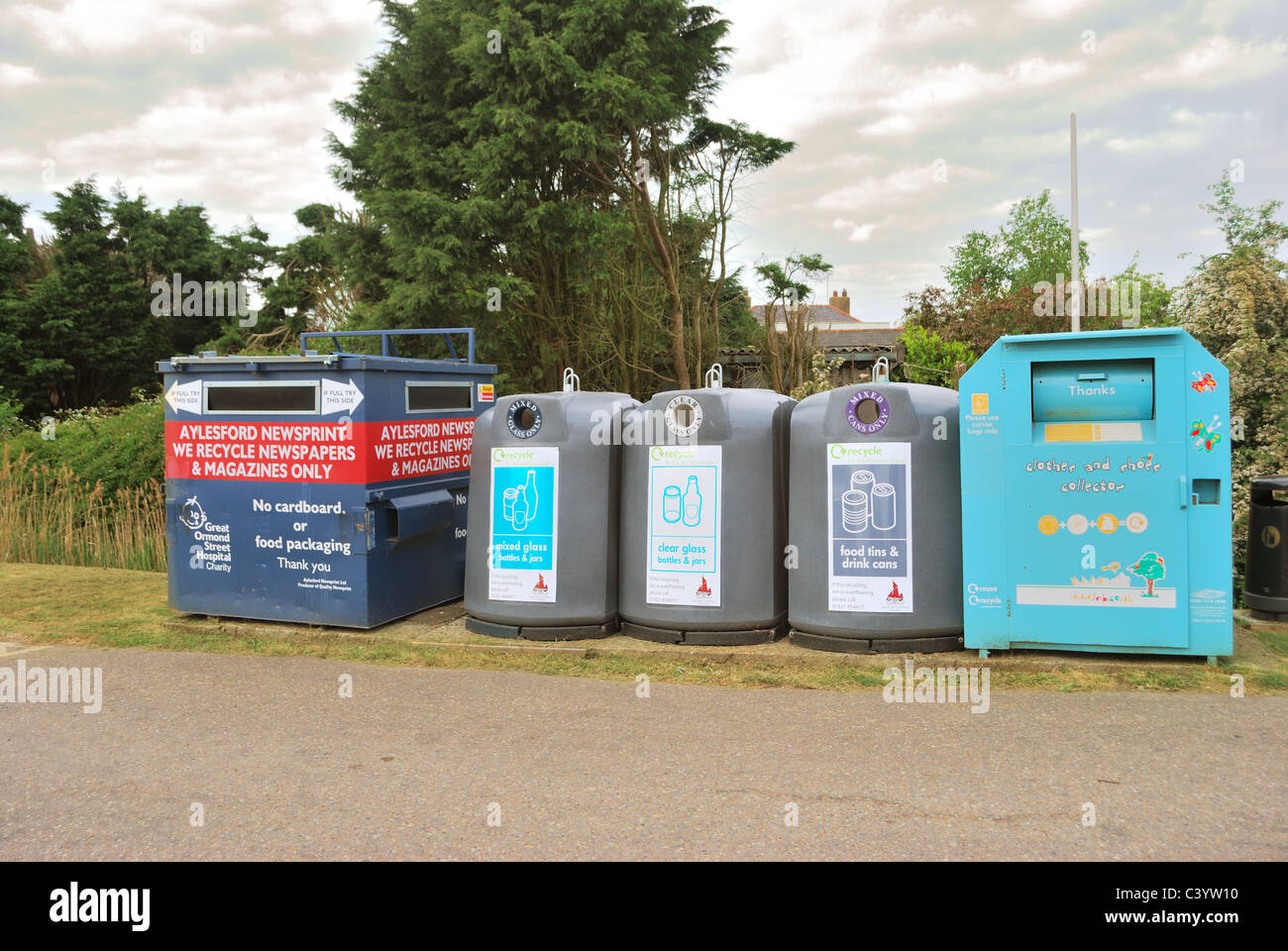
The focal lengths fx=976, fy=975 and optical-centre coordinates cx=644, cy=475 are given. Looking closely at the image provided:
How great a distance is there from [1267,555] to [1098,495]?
1691 millimetres

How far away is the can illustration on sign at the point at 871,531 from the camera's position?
5.66 m

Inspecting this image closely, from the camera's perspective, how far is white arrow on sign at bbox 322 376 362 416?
21.1 feet

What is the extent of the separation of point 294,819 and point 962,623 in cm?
381

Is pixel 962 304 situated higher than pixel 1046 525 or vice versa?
pixel 962 304

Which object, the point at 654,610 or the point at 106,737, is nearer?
the point at 106,737

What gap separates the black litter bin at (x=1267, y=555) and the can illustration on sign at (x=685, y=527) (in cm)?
344

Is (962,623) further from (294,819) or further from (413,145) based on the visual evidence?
(413,145)

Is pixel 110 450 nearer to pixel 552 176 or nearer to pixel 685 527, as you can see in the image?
pixel 552 176

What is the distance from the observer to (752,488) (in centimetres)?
594

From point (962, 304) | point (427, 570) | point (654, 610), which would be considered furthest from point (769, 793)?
point (962, 304)

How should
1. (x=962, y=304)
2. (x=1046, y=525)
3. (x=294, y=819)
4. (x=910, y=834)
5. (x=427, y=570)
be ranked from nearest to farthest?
(x=910, y=834) → (x=294, y=819) → (x=1046, y=525) → (x=427, y=570) → (x=962, y=304)

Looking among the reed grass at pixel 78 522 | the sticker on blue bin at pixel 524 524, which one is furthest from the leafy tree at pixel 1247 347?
the reed grass at pixel 78 522

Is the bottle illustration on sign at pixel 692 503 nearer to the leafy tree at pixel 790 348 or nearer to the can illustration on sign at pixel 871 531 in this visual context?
the can illustration on sign at pixel 871 531

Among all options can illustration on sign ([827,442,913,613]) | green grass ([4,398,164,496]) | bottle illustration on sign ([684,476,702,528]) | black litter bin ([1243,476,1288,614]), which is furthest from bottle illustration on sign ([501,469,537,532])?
green grass ([4,398,164,496])
